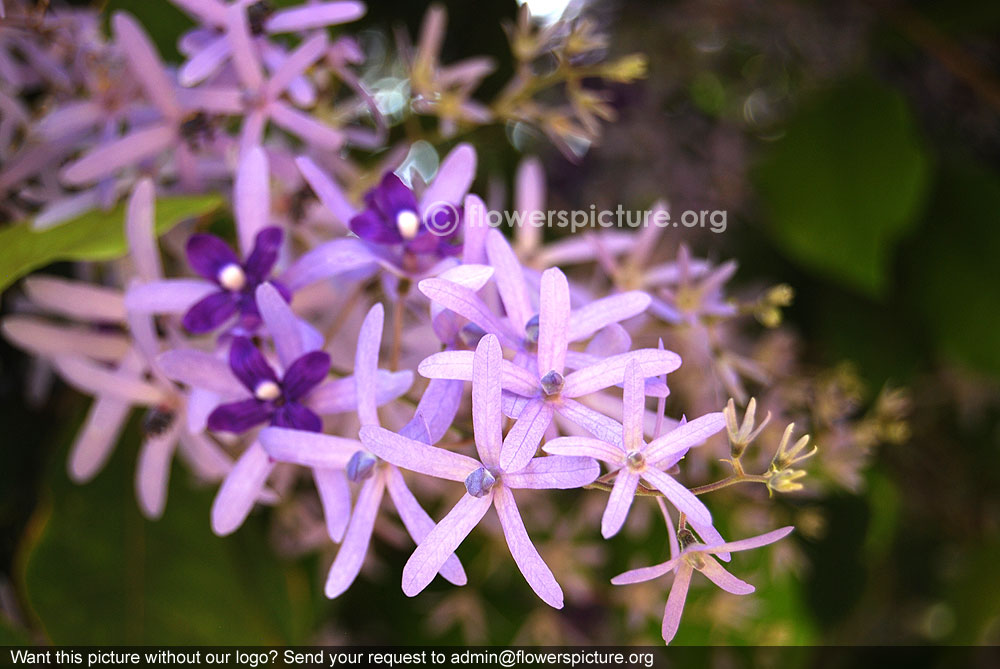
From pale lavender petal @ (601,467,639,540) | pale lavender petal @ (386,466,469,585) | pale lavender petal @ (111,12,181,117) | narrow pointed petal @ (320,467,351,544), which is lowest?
narrow pointed petal @ (320,467,351,544)

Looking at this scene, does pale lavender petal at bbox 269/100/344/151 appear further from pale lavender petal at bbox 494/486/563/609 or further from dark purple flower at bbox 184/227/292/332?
pale lavender petal at bbox 494/486/563/609

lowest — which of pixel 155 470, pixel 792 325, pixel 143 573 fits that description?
pixel 792 325

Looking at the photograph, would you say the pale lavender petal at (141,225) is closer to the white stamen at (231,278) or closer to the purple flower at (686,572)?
the white stamen at (231,278)

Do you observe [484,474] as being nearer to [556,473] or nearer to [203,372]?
[556,473]

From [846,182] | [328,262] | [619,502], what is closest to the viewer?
[619,502]

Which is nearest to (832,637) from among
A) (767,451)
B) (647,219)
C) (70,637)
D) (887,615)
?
(887,615)

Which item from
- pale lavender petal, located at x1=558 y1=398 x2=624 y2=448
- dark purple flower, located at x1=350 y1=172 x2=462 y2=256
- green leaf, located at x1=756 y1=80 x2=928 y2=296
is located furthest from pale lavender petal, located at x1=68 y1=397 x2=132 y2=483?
green leaf, located at x1=756 y1=80 x2=928 y2=296

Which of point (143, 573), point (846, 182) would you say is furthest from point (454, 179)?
point (846, 182)
